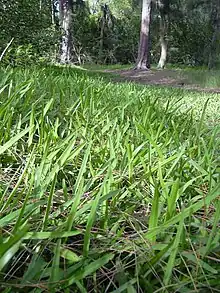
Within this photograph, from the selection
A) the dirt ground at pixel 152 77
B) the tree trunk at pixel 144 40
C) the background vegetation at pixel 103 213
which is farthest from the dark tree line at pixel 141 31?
the background vegetation at pixel 103 213

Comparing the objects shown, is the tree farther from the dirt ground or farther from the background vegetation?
the background vegetation

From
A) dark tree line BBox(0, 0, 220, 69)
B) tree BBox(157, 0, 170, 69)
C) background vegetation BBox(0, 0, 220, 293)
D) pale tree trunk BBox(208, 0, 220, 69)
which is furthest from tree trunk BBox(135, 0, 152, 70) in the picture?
background vegetation BBox(0, 0, 220, 293)

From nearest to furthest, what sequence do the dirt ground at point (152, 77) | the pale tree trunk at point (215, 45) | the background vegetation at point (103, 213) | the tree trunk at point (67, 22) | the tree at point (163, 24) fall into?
1. the background vegetation at point (103, 213)
2. the dirt ground at point (152, 77)
3. the tree trunk at point (67, 22)
4. the pale tree trunk at point (215, 45)
5. the tree at point (163, 24)

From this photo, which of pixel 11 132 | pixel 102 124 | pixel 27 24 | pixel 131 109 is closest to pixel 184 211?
pixel 11 132

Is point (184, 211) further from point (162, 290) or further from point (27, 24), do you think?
point (27, 24)

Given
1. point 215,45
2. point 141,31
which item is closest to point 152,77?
point 141,31

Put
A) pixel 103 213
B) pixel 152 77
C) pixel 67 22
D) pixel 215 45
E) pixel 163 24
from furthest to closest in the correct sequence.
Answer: pixel 163 24 → pixel 215 45 → pixel 67 22 → pixel 152 77 → pixel 103 213

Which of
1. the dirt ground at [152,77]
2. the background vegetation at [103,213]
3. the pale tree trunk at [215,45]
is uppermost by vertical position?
the pale tree trunk at [215,45]

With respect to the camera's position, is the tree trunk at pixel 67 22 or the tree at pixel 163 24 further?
the tree at pixel 163 24

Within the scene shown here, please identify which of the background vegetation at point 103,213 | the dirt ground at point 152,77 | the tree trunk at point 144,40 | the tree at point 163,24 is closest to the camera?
the background vegetation at point 103,213

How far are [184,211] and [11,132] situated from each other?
1.83 feet

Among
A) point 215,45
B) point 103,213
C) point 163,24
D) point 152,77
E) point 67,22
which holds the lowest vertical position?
point 152,77

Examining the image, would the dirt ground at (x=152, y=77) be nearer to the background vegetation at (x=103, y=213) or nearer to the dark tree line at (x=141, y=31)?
the dark tree line at (x=141, y=31)

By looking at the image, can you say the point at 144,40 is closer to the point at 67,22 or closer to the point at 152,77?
the point at 152,77
